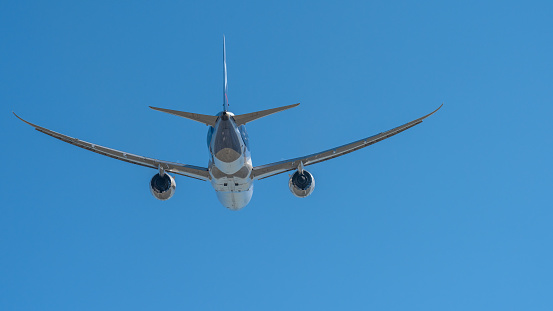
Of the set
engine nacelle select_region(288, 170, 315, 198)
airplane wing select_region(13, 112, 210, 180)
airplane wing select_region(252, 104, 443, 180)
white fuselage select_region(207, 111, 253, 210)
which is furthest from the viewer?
engine nacelle select_region(288, 170, 315, 198)

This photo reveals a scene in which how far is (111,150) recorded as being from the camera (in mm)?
37406

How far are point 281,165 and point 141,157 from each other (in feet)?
28.7

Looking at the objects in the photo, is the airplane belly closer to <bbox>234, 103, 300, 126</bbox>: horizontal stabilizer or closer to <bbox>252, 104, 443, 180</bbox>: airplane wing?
<bbox>252, 104, 443, 180</bbox>: airplane wing

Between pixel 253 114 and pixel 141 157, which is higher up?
pixel 141 157

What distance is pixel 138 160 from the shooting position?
3831 cm

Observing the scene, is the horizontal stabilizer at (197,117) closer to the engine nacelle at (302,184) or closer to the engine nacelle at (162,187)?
the engine nacelle at (162,187)

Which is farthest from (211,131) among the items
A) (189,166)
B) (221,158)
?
(189,166)

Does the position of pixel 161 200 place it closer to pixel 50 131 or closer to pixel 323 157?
pixel 50 131

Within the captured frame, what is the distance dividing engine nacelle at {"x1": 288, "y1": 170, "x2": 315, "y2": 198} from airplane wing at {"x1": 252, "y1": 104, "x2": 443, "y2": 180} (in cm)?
88

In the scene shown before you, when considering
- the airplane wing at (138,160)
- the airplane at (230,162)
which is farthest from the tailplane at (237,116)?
the airplane wing at (138,160)

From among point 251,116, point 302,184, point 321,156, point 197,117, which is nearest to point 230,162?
point 251,116

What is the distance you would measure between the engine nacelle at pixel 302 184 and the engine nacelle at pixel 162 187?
7388 mm

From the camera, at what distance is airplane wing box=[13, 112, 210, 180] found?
35.8 meters

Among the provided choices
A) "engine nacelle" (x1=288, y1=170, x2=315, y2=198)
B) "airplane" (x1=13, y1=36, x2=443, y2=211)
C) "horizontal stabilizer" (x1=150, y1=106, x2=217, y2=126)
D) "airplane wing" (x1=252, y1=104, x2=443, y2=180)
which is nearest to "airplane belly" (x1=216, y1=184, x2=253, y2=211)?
"airplane" (x1=13, y1=36, x2=443, y2=211)
